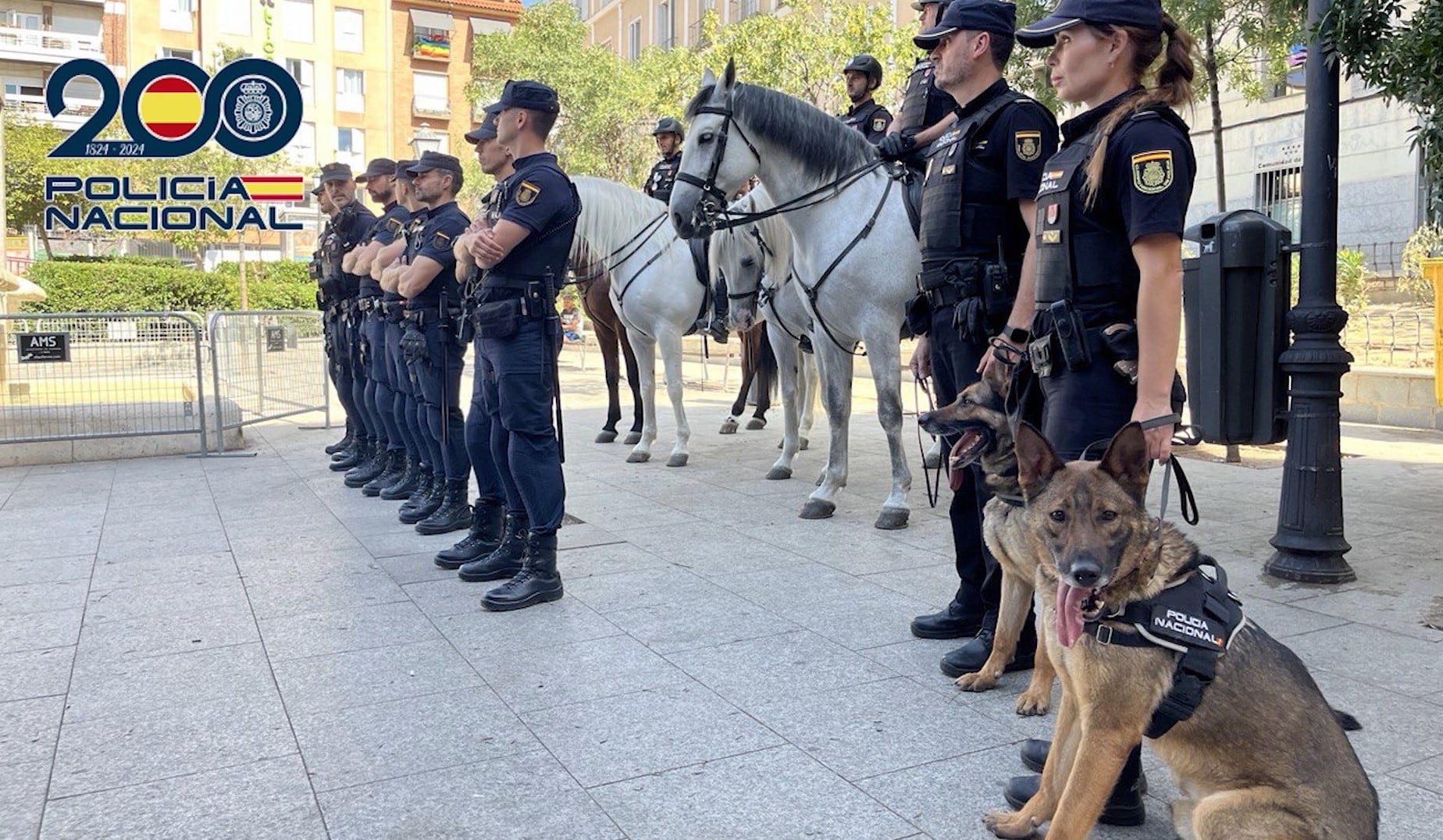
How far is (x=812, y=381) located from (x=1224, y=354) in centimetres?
533

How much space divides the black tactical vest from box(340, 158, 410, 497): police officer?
425cm

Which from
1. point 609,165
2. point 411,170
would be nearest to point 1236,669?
point 411,170

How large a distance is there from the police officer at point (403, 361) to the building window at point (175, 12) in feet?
163

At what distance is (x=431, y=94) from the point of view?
5747 centimetres

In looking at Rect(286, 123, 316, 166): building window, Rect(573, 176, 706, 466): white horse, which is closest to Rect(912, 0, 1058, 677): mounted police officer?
Rect(573, 176, 706, 466): white horse

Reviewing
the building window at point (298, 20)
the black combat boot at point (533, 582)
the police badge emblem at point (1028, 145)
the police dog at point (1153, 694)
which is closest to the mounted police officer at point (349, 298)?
the black combat boot at point (533, 582)

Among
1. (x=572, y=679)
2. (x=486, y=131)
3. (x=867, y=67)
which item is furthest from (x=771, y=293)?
(x=572, y=679)

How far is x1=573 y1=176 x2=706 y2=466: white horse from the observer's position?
357 inches

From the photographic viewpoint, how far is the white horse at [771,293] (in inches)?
311

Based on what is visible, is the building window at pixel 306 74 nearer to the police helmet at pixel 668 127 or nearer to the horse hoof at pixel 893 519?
the police helmet at pixel 668 127

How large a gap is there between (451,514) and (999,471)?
4.17 metres

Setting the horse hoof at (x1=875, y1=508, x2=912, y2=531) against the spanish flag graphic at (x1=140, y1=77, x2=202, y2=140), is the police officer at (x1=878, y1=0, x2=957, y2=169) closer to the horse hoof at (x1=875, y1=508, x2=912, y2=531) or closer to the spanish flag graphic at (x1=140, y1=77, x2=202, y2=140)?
the horse hoof at (x1=875, y1=508, x2=912, y2=531)

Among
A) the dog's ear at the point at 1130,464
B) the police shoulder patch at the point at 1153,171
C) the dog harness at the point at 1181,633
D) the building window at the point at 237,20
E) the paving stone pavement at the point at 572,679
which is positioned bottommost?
the paving stone pavement at the point at 572,679

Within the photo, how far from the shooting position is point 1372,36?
532 centimetres
